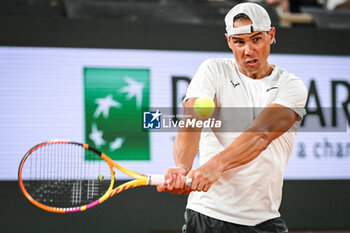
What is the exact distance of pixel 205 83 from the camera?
2178 millimetres

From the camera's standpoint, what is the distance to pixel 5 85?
16.4ft

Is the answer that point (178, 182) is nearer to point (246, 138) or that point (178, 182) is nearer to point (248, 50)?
point (246, 138)

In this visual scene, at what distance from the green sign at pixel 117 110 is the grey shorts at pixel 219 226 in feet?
9.53

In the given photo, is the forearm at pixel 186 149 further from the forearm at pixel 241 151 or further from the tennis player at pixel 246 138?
the forearm at pixel 241 151

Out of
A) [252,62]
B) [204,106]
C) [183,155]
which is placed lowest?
[183,155]

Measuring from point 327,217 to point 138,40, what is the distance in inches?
119

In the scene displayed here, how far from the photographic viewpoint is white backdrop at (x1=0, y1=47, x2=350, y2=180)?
4.98m

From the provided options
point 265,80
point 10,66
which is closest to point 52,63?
point 10,66

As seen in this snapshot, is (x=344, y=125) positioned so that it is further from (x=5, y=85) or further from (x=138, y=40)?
(x=5, y=85)

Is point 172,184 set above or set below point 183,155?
below

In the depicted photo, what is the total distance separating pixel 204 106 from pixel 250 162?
35cm

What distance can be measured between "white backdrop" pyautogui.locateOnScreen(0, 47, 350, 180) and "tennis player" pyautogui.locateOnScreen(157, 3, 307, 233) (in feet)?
9.74

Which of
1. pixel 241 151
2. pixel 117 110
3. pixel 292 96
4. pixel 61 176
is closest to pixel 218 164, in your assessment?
pixel 241 151

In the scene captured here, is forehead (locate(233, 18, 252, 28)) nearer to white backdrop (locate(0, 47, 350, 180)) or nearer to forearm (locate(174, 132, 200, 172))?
forearm (locate(174, 132, 200, 172))
